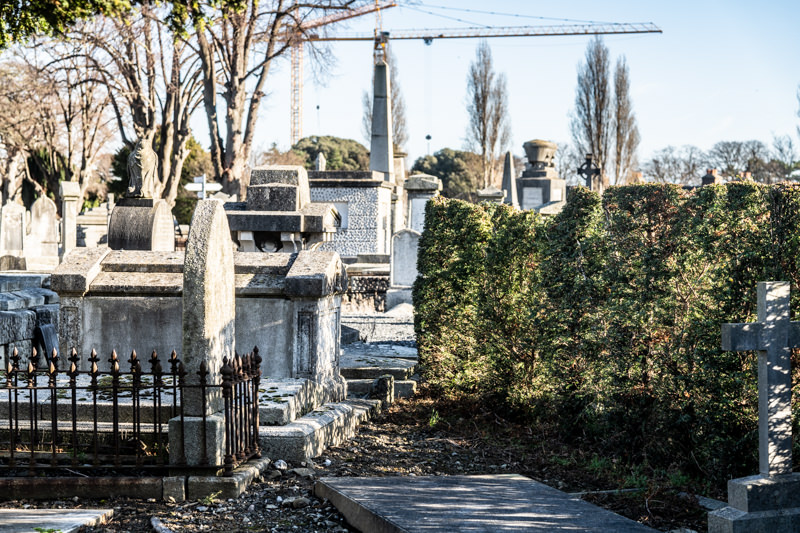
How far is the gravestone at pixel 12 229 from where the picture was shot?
2377 centimetres

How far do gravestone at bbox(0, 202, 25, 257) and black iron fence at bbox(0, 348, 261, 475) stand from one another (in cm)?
1966

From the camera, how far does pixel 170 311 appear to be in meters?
7.42

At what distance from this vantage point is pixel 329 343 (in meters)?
7.73

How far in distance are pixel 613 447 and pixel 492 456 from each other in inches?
37.0

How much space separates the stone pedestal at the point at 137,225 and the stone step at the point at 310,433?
6847mm

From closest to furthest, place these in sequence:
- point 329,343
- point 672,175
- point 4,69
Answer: point 329,343 < point 4,69 < point 672,175

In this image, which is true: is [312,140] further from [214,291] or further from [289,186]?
[214,291]

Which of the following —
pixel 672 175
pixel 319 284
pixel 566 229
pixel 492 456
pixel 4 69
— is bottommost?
pixel 492 456

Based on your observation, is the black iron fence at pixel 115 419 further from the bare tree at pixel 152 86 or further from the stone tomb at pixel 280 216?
the bare tree at pixel 152 86

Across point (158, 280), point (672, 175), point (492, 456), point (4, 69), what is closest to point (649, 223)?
point (492, 456)

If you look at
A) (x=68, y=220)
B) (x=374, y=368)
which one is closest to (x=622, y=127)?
(x=68, y=220)

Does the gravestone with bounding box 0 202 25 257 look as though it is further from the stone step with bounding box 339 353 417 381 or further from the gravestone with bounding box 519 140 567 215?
the gravestone with bounding box 519 140 567 215

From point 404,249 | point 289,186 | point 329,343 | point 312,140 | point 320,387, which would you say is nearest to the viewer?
point 320,387

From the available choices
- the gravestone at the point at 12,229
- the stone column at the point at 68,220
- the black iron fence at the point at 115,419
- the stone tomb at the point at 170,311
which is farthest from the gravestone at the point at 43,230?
the black iron fence at the point at 115,419
